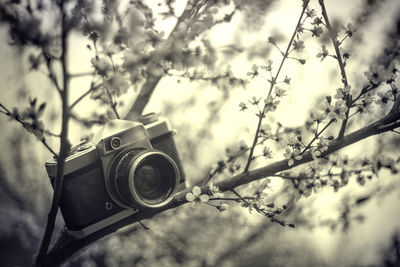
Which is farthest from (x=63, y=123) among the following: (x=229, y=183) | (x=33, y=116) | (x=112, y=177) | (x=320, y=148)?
(x=320, y=148)

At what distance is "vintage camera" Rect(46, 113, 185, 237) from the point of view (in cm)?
61

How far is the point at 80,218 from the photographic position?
0.62 m

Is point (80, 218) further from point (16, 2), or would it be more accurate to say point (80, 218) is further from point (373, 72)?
point (373, 72)

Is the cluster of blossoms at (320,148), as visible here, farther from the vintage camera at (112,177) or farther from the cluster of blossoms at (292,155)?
the vintage camera at (112,177)

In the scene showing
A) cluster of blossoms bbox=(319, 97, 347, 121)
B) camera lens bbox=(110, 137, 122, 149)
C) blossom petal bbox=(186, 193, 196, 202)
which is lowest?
blossom petal bbox=(186, 193, 196, 202)

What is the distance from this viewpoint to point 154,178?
65 centimetres

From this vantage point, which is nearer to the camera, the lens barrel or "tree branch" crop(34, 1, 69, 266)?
"tree branch" crop(34, 1, 69, 266)

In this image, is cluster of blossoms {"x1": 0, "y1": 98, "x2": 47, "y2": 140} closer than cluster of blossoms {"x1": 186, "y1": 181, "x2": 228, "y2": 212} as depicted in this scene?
Yes

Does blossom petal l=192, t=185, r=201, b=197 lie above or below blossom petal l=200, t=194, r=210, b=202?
above

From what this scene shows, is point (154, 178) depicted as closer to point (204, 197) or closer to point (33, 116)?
point (204, 197)

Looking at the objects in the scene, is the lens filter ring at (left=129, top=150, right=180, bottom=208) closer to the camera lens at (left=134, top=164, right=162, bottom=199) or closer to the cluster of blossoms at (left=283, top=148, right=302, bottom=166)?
the camera lens at (left=134, top=164, right=162, bottom=199)

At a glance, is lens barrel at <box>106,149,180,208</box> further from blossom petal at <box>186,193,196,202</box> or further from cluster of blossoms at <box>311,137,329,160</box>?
cluster of blossoms at <box>311,137,329,160</box>

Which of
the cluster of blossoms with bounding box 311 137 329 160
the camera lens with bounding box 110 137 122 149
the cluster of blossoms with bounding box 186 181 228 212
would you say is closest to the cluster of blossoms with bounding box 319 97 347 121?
the cluster of blossoms with bounding box 311 137 329 160

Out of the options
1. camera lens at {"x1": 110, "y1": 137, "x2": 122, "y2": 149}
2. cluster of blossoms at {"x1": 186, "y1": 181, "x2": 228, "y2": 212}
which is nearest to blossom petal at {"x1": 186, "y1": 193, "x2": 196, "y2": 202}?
cluster of blossoms at {"x1": 186, "y1": 181, "x2": 228, "y2": 212}
